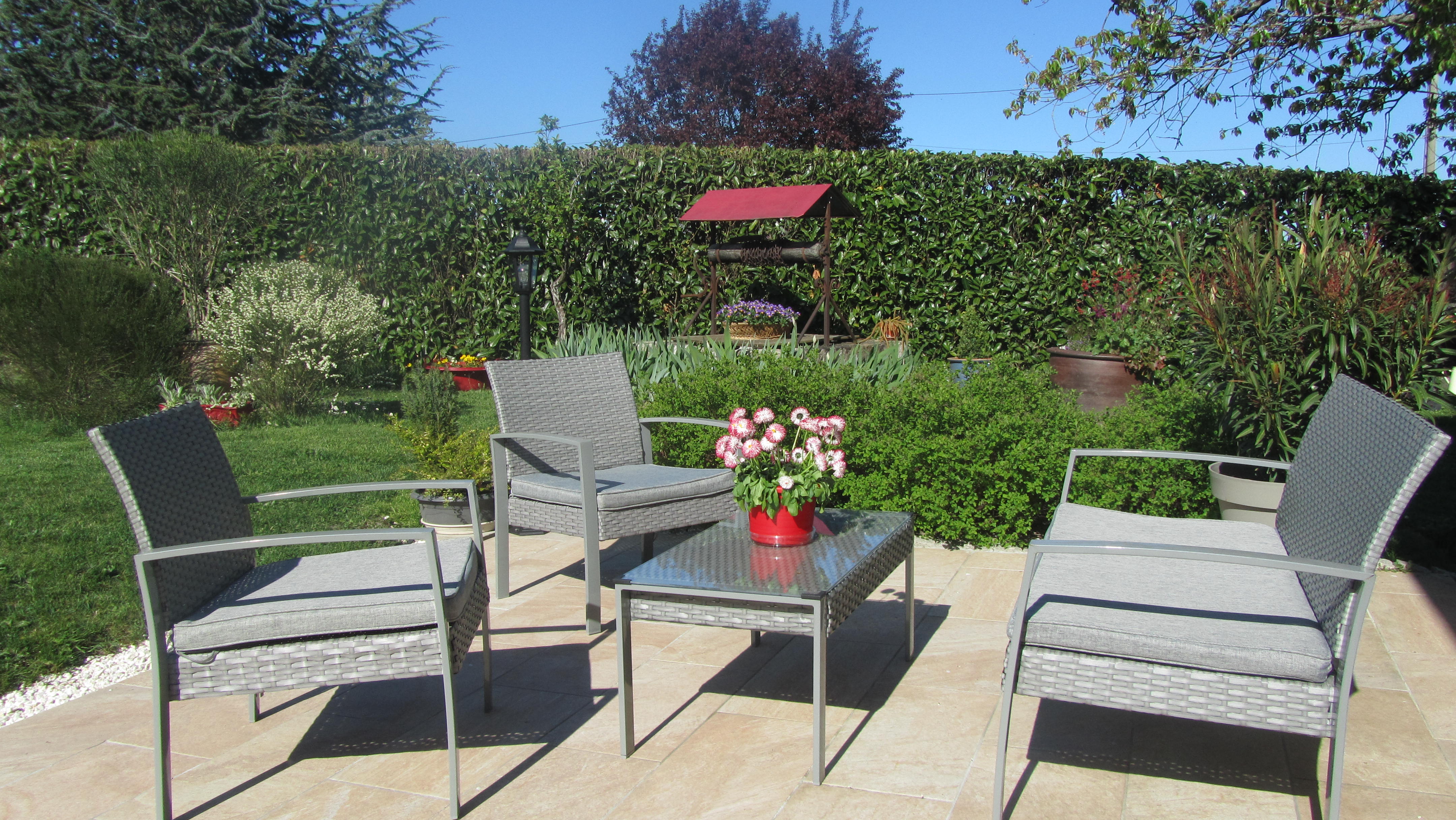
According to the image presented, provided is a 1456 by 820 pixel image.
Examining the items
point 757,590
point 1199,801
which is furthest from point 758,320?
point 1199,801

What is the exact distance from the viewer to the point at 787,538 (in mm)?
2785

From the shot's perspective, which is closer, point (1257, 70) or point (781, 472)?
point (781, 472)

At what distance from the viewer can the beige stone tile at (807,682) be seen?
278 cm

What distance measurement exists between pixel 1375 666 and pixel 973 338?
6.15m

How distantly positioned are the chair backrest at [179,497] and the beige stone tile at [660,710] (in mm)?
963

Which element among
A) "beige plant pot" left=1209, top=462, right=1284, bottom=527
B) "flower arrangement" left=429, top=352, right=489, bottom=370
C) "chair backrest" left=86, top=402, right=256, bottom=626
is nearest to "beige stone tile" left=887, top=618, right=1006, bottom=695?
"beige plant pot" left=1209, top=462, right=1284, bottom=527

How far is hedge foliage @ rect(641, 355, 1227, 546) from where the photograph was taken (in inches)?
171

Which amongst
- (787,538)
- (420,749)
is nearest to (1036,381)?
(787,538)

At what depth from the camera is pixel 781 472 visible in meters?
2.74

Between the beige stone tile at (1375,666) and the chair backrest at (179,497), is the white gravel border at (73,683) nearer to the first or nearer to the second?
the chair backrest at (179,497)

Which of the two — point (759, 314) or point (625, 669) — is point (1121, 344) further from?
point (625, 669)

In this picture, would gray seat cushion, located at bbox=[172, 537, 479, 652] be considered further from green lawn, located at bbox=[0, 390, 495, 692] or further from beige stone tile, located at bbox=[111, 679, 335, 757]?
green lawn, located at bbox=[0, 390, 495, 692]

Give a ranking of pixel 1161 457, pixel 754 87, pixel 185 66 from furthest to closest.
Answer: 1. pixel 754 87
2. pixel 185 66
3. pixel 1161 457

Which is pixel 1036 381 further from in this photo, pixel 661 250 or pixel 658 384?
pixel 661 250
